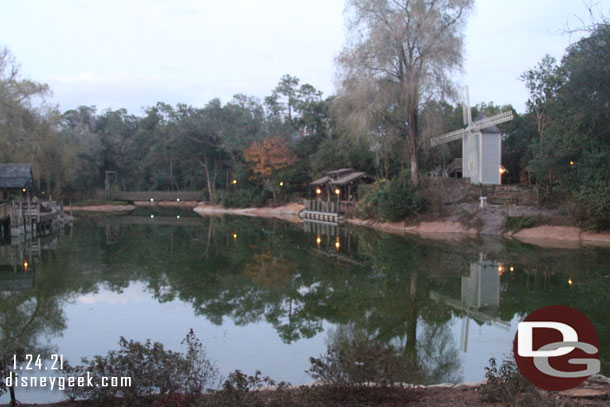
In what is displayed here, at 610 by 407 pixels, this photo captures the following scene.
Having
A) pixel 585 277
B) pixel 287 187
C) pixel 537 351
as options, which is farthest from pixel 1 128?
pixel 537 351

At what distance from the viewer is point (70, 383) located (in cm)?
513

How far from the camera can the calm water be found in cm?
823

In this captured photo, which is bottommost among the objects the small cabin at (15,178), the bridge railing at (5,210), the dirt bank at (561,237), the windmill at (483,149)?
the dirt bank at (561,237)

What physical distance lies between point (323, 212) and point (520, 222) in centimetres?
1591

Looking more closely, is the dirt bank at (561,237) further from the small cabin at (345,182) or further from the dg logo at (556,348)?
the dg logo at (556,348)

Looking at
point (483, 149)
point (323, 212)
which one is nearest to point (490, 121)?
point (483, 149)

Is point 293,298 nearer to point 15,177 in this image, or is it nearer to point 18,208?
point 18,208

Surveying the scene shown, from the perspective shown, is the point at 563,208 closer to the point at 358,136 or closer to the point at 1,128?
the point at 358,136

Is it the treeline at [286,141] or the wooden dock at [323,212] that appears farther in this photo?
the wooden dock at [323,212]

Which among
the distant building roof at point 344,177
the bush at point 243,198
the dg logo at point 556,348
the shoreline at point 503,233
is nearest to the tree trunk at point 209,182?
the bush at point 243,198

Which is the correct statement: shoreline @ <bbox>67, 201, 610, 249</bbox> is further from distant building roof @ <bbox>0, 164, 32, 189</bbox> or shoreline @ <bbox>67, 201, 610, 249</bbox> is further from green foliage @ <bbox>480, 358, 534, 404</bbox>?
distant building roof @ <bbox>0, 164, 32, 189</bbox>

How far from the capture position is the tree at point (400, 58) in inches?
1066

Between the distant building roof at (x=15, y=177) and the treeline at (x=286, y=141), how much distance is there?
5694mm

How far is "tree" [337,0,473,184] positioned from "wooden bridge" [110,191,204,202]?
1302 inches
